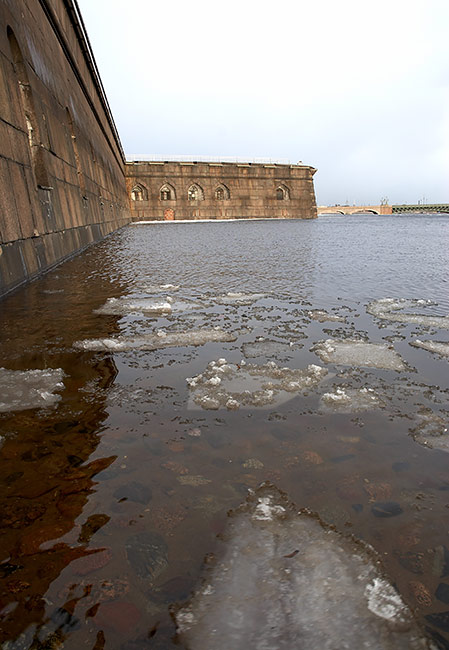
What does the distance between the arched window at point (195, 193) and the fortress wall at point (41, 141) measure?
22.7 m

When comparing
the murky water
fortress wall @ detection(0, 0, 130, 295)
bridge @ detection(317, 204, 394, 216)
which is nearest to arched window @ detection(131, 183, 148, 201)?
fortress wall @ detection(0, 0, 130, 295)

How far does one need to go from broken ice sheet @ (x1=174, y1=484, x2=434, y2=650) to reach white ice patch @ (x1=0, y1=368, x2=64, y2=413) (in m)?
1.32

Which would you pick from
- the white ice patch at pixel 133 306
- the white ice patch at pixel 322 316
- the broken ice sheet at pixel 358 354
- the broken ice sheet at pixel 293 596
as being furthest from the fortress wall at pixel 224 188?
the broken ice sheet at pixel 293 596

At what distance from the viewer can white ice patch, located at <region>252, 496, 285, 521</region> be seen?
50.9 inches

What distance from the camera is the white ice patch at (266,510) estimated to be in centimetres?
129

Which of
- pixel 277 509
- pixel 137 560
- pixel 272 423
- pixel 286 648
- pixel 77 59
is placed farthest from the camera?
pixel 77 59

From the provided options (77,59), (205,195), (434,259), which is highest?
(77,59)

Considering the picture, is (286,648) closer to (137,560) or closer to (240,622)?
(240,622)

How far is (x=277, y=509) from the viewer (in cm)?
133

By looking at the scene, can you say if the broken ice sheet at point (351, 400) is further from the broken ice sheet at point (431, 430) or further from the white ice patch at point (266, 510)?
the white ice patch at point (266, 510)

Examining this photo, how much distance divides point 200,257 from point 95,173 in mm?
6869

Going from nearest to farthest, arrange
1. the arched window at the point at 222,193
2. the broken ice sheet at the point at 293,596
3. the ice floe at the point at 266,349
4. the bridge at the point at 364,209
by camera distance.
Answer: the broken ice sheet at the point at 293,596 → the ice floe at the point at 266,349 → the arched window at the point at 222,193 → the bridge at the point at 364,209

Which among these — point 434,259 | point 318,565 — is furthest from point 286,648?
point 434,259

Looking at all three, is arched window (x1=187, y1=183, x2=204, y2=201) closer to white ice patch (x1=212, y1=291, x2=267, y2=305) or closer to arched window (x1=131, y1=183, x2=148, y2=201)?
arched window (x1=131, y1=183, x2=148, y2=201)
